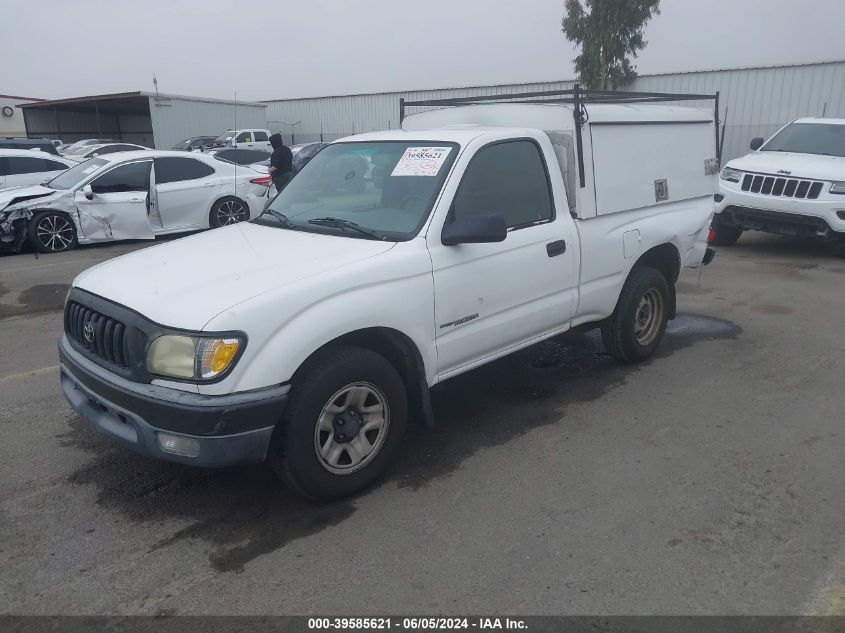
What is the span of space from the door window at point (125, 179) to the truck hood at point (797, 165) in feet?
30.3

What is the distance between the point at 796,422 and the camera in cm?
454

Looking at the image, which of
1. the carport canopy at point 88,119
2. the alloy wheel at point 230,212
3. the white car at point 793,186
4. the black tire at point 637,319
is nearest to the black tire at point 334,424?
the black tire at point 637,319

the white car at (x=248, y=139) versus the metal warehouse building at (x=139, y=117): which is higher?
the metal warehouse building at (x=139, y=117)

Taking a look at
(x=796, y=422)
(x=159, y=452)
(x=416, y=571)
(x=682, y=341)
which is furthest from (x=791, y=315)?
(x=159, y=452)

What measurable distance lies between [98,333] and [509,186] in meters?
2.53

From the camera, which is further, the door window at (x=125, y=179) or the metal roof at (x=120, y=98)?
the metal roof at (x=120, y=98)

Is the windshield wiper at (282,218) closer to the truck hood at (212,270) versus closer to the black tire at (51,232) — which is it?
the truck hood at (212,270)

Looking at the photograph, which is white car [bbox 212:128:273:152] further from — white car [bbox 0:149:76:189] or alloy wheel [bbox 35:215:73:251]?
alloy wheel [bbox 35:215:73:251]

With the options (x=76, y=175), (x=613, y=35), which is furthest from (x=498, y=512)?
(x=613, y=35)

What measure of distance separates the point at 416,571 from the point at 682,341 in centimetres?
418

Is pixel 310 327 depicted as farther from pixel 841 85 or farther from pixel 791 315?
pixel 841 85

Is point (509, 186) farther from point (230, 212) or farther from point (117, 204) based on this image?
point (230, 212)

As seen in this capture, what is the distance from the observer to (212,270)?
3543 mm

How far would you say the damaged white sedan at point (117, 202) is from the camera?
10.6 m
